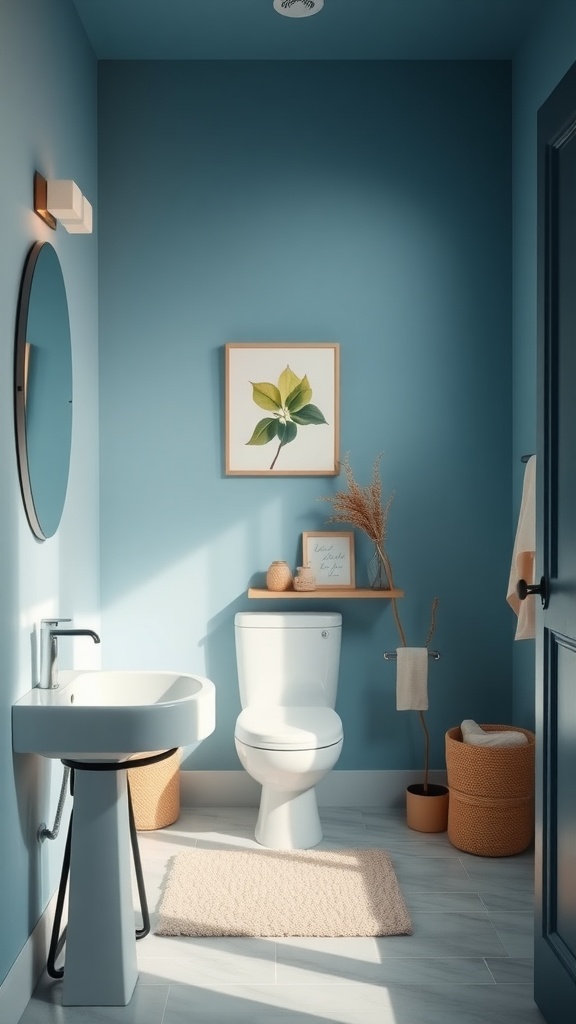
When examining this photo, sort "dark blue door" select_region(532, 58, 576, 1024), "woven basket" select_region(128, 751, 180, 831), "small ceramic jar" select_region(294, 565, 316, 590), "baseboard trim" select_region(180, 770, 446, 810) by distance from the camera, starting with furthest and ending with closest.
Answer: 1. "baseboard trim" select_region(180, 770, 446, 810)
2. "small ceramic jar" select_region(294, 565, 316, 590)
3. "woven basket" select_region(128, 751, 180, 831)
4. "dark blue door" select_region(532, 58, 576, 1024)

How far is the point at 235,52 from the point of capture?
10.9 feet

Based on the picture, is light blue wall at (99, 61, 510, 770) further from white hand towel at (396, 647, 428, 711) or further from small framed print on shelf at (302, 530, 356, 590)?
white hand towel at (396, 647, 428, 711)

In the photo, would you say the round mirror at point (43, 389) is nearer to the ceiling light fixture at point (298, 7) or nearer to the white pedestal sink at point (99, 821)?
the white pedestal sink at point (99, 821)

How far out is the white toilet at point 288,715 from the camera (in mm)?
2861

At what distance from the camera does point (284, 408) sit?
3.39 metres

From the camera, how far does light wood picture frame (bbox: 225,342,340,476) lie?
133 inches

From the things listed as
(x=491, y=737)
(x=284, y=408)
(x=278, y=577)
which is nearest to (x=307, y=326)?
(x=284, y=408)

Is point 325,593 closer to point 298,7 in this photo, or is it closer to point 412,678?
point 412,678

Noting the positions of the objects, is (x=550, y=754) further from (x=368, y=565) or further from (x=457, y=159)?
(x=457, y=159)

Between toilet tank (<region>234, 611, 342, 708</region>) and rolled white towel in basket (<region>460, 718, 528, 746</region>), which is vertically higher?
toilet tank (<region>234, 611, 342, 708</region>)

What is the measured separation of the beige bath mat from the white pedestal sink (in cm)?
35

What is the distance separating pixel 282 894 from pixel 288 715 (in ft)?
1.99

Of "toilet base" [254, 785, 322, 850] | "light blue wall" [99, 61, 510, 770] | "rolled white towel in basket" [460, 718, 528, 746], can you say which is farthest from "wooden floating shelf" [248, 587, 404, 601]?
"toilet base" [254, 785, 322, 850]

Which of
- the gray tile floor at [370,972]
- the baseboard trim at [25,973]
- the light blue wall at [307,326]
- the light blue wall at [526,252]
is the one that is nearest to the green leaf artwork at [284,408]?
the light blue wall at [307,326]
